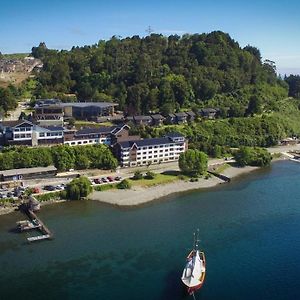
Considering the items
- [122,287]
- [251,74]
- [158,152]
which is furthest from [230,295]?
[251,74]

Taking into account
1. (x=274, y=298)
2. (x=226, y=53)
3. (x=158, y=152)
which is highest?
(x=226, y=53)

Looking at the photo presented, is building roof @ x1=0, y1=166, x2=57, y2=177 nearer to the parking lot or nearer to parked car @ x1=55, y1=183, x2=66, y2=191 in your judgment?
the parking lot

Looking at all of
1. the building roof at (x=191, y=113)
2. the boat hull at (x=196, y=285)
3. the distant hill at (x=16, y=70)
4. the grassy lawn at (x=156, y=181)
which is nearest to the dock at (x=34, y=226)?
the boat hull at (x=196, y=285)

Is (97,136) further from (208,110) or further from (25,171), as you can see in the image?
(208,110)

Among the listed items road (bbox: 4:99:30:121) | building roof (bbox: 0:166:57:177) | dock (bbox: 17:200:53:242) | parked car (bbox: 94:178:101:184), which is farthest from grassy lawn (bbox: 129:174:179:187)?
road (bbox: 4:99:30:121)

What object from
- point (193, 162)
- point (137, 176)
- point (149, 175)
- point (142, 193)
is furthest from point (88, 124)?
point (142, 193)

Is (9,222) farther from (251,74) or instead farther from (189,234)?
(251,74)
